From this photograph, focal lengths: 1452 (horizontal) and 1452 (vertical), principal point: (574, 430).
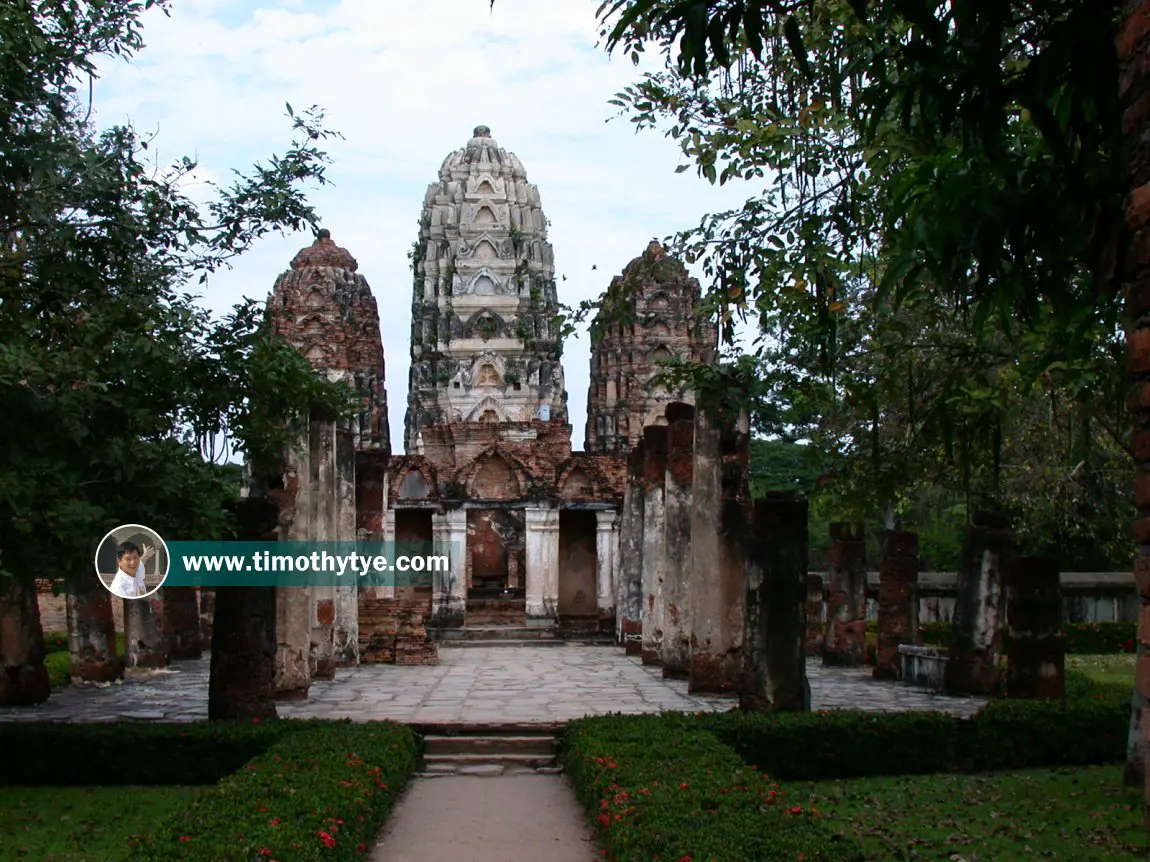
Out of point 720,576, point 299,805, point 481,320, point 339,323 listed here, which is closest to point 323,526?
point 720,576

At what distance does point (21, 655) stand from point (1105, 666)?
14296mm

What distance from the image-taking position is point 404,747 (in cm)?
1036

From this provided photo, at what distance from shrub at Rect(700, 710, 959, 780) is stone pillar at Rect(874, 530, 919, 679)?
678cm

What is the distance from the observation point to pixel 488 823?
8945 millimetres

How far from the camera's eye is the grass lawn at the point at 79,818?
7812mm

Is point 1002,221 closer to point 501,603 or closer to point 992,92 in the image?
point 992,92

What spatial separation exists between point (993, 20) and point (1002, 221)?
82 cm

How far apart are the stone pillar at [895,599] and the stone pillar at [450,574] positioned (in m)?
11.1

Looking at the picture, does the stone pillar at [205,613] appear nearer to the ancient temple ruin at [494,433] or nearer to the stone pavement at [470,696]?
the stone pavement at [470,696]

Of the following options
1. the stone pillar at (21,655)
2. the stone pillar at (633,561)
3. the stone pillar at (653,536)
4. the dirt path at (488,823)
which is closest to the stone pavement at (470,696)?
the stone pillar at (21,655)

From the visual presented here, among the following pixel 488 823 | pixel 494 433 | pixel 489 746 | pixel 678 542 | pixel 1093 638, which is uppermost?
pixel 494 433

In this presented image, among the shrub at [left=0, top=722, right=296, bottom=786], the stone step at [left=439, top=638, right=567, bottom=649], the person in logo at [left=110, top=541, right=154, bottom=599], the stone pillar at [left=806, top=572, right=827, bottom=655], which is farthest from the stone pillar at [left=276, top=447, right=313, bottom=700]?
the stone step at [left=439, top=638, right=567, bottom=649]

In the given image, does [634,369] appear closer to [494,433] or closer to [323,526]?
[494,433]

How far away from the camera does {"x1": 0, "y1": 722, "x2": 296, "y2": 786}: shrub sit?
10203 mm
